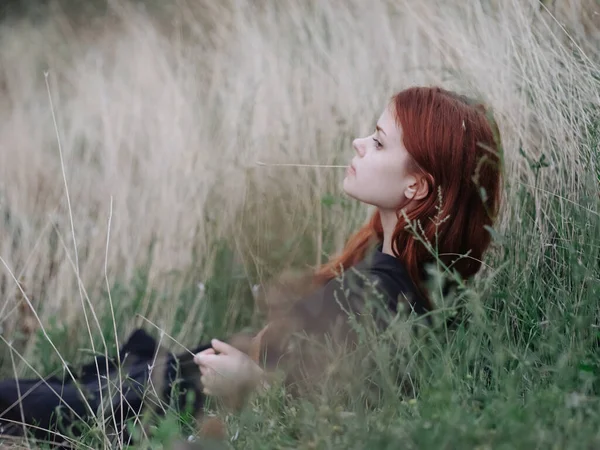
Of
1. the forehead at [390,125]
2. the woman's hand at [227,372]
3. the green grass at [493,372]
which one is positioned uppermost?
the forehead at [390,125]

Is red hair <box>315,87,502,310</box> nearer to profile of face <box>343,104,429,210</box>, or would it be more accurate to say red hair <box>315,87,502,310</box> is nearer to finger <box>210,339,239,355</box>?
profile of face <box>343,104,429,210</box>

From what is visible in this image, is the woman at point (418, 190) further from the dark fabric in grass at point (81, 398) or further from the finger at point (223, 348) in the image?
the dark fabric in grass at point (81, 398)

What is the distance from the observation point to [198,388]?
8.59ft

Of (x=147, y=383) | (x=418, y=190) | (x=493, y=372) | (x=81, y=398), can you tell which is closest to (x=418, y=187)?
(x=418, y=190)

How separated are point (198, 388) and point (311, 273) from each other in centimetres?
60

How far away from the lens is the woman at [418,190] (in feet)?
8.32

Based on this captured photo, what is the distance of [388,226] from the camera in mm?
2672

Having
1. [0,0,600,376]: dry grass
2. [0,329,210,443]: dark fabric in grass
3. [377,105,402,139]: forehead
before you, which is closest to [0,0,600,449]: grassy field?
[0,0,600,376]: dry grass

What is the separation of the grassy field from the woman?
144mm

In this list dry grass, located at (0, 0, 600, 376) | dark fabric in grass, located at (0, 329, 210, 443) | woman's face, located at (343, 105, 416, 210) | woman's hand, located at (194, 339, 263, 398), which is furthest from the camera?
dry grass, located at (0, 0, 600, 376)

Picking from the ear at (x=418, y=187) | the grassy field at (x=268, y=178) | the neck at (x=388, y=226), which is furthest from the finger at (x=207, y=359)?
the ear at (x=418, y=187)

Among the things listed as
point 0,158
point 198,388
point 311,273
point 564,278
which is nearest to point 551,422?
point 564,278

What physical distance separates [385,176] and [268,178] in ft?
3.04

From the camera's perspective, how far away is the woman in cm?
254
